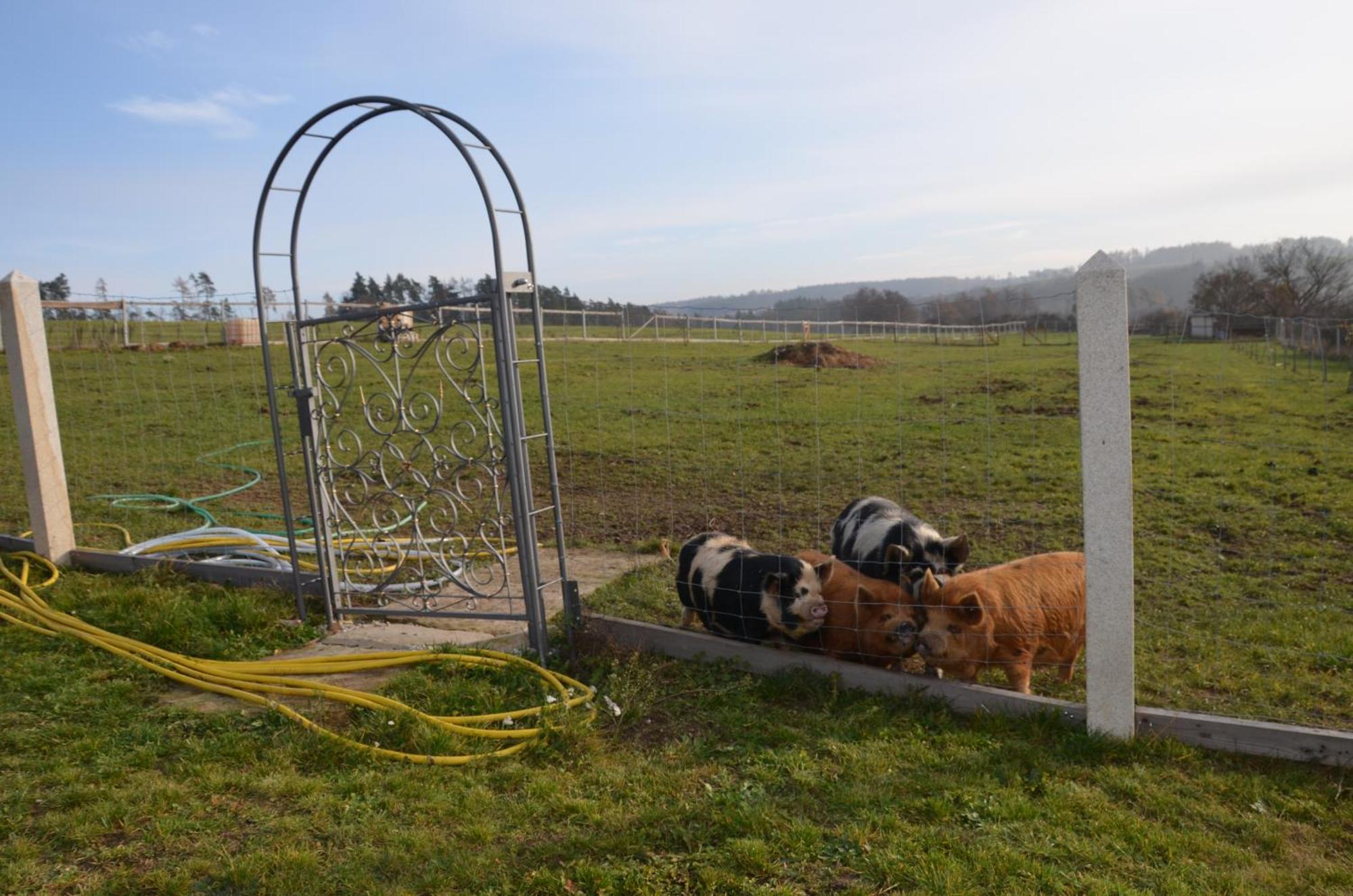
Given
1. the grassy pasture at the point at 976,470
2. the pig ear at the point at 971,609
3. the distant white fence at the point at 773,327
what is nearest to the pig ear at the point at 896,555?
the pig ear at the point at 971,609

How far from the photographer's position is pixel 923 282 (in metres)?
8.98

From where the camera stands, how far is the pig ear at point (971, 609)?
444 cm

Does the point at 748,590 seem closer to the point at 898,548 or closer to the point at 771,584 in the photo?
the point at 771,584

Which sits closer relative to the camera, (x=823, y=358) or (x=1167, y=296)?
(x=1167, y=296)

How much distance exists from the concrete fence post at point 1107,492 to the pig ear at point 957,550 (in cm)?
121

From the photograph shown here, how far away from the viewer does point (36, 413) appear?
719cm

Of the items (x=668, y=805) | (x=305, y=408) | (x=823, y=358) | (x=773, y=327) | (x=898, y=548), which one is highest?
(x=773, y=327)

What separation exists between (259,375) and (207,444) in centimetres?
677

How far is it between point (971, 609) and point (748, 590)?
48.5 inches

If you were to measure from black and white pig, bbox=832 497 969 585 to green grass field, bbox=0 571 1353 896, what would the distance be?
88 centimetres

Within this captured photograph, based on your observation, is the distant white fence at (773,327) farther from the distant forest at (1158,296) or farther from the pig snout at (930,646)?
the pig snout at (930,646)

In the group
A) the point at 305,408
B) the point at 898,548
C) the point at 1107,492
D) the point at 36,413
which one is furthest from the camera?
the point at 36,413

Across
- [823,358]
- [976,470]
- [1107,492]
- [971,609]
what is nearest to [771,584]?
[971,609]

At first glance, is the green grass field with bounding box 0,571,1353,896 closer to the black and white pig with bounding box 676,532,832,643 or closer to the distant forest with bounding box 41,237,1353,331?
the black and white pig with bounding box 676,532,832,643
